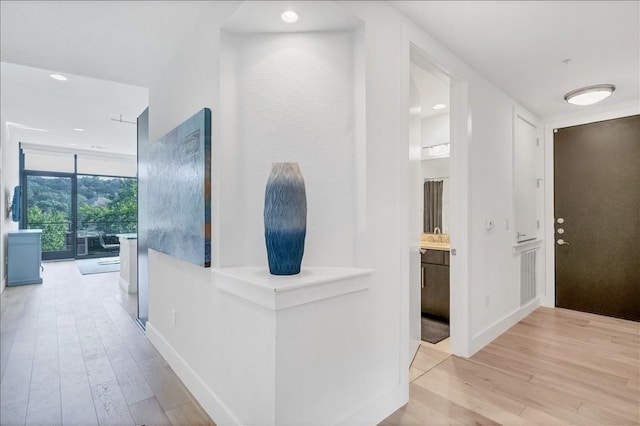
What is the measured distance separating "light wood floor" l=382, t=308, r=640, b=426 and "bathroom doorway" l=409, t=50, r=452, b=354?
0.37m

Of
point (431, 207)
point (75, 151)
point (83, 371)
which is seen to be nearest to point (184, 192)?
point (83, 371)

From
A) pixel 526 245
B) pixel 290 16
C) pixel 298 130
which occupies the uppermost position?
pixel 290 16

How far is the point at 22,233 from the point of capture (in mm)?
5113

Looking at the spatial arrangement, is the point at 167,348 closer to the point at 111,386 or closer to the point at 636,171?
the point at 111,386

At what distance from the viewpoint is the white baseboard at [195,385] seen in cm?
167

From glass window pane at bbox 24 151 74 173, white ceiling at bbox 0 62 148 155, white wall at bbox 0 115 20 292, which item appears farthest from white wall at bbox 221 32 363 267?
glass window pane at bbox 24 151 74 173

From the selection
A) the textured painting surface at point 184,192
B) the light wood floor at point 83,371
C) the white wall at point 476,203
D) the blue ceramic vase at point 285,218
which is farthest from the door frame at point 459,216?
the light wood floor at point 83,371

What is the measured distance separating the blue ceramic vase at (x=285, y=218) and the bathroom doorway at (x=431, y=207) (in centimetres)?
127

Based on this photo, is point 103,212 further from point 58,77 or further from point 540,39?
point 540,39

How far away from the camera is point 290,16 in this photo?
1575mm

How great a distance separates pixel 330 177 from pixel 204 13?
4.29 ft

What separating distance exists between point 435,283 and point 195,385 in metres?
2.49

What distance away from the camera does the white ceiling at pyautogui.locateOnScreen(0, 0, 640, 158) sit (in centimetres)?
191

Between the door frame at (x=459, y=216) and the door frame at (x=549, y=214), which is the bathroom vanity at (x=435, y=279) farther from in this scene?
the door frame at (x=549, y=214)
